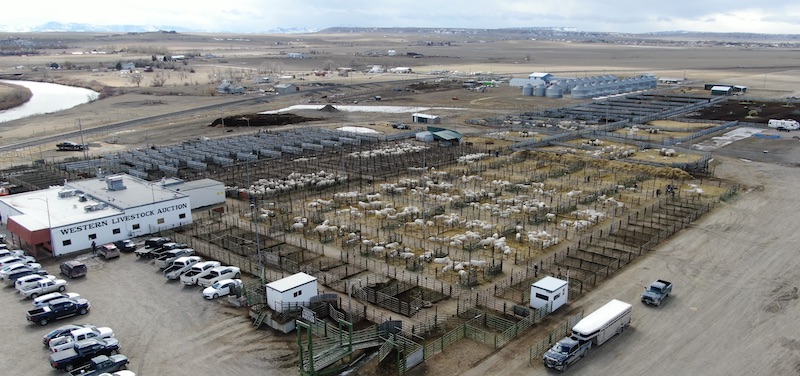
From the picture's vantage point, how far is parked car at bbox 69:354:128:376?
1569 centimetres

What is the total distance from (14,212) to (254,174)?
14777 mm

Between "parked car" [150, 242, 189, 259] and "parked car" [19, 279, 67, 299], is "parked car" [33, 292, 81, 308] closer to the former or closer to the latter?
"parked car" [19, 279, 67, 299]

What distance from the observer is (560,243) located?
86.5 ft

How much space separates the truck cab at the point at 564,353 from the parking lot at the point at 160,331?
723 centimetres

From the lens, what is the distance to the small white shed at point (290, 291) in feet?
63.5

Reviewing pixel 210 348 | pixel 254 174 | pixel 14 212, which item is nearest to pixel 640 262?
pixel 210 348

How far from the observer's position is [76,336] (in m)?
17.3

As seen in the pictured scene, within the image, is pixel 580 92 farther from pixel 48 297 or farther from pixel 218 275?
pixel 48 297

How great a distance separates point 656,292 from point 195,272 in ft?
54.7

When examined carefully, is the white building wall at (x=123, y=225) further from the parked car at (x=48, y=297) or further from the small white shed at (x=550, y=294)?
the small white shed at (x=550, y=294)

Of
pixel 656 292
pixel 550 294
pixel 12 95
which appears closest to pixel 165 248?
pixel 550 294

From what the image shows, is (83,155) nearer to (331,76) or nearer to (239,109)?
(239,109)

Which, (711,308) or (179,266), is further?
(179,266)

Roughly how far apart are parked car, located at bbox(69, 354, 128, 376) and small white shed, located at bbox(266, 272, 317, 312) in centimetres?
479
